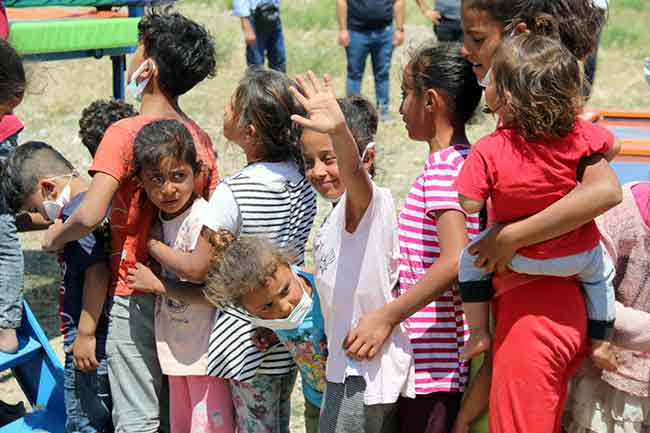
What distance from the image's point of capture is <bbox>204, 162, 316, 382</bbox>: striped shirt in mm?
2775

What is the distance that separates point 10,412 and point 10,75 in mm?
1491

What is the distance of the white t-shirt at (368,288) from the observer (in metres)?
2.42

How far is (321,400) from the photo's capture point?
8.95 ft

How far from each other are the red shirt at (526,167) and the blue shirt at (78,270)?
144cm

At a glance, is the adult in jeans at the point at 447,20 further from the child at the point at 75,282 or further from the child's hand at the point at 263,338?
the child's hand at the point at 263,338

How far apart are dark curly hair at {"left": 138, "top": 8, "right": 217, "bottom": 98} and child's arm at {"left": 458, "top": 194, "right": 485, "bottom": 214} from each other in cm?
131

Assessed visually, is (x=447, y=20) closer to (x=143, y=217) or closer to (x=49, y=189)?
(x=49, y=189)

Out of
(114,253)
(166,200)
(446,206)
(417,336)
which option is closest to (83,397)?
(114,253)

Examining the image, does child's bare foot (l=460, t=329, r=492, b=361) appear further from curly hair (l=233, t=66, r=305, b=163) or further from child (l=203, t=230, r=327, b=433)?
curly hair (l=233, t=66, r=305, b=163)

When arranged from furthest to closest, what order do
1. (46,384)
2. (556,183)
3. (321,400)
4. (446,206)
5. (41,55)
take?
(41,55), (46,384), (321,400), (446,206), (556,183)

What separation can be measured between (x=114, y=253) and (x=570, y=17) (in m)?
1.65

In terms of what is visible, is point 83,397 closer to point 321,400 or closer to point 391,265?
point 321,400

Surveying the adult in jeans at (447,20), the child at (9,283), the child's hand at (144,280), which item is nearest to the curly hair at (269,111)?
the child's hand at (144,280)

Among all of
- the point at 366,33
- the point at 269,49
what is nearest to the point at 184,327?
the point at 269,49
